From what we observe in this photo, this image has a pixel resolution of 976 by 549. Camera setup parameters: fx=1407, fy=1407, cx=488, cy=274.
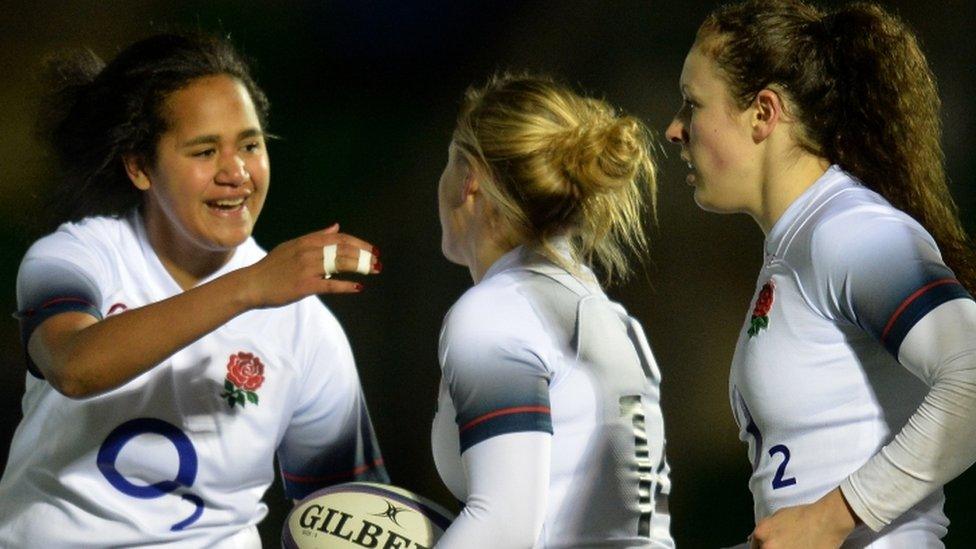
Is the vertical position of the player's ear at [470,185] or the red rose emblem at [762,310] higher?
the player's ear at [470,185]

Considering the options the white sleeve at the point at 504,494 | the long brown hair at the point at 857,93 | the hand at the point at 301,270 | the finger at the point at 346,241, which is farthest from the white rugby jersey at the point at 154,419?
the long brown hair at the point at 857,93

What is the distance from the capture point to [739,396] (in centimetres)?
193

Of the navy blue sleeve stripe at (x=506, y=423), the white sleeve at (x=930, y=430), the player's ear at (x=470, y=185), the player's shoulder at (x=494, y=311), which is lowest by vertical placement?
the white sleeve at (x=930, y=430)

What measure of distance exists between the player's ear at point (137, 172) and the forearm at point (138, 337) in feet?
1.55

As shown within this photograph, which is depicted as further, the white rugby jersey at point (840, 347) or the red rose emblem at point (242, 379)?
the red rose emblem at point (242, 379)

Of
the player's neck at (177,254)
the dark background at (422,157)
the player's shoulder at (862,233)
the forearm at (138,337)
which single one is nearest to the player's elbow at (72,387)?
the forearm at (138,337)

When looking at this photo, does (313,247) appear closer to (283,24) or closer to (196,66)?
(196,66)

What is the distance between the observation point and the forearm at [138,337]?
1.99 metres

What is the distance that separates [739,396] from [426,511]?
551 millimetres

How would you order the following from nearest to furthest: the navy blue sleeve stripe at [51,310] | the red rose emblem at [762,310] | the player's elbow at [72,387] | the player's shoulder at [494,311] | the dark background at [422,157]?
the red rose emblem at [762,310] < the player's shoulder at [494,311] < the player's elbow at [72,387] < the navy blue sleeve stripe at [51,310] < the dark background at [422,157]

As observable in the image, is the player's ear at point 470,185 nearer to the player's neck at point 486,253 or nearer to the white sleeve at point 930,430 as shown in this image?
the player's neck at point 486,253

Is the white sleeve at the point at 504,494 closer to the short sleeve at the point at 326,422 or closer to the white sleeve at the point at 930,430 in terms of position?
the white sleeve at the point at 930,430

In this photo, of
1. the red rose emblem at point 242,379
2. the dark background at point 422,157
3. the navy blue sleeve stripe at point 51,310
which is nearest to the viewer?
the navy blue sleeve stripe at point 51,310

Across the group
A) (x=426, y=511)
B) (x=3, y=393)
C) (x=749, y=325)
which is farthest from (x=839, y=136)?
(x=3, y=393)
